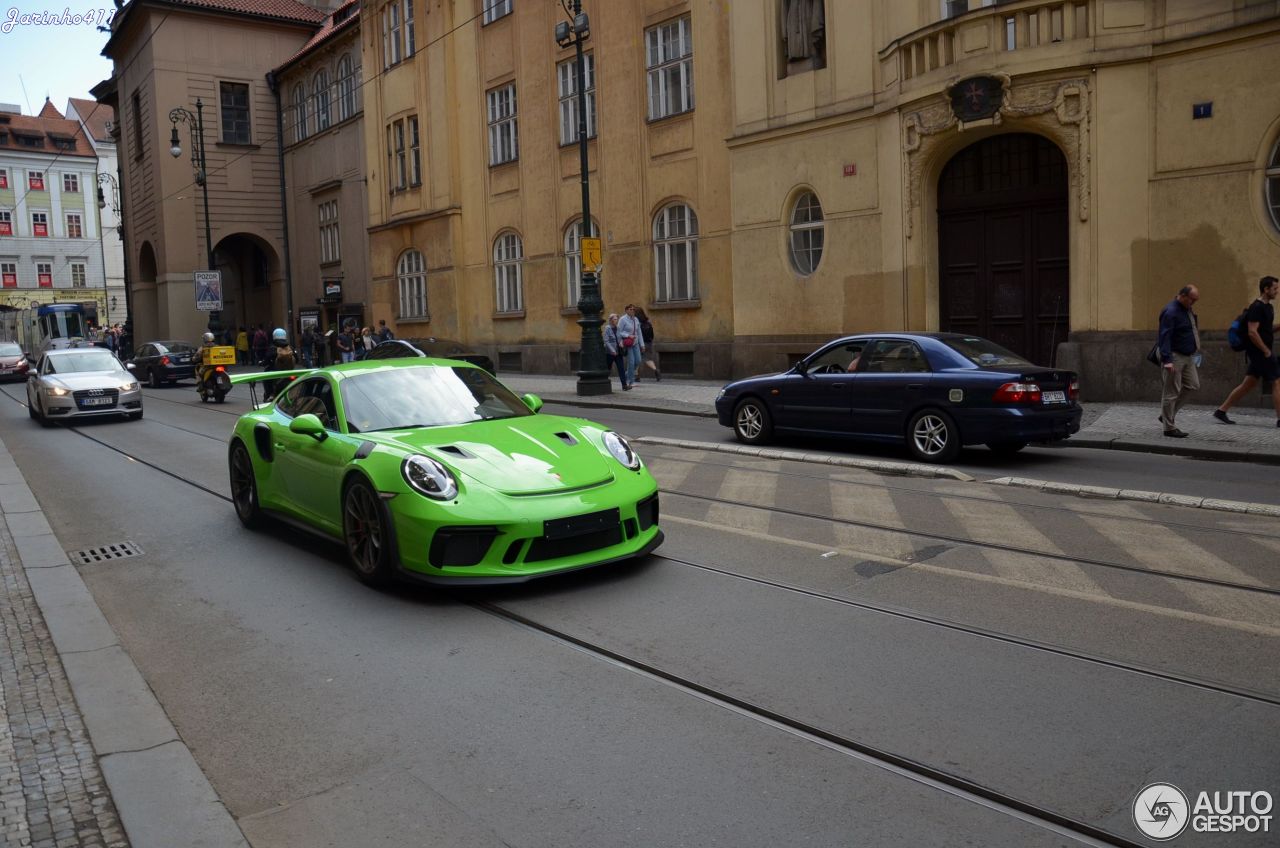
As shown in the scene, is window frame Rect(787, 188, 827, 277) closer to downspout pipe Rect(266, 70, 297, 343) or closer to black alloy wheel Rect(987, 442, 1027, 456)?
black alloy wheel Rect(987, 442, 1027, 456)

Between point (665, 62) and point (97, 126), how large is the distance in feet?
284

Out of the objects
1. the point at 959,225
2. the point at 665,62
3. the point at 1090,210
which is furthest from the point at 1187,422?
the point at 665,62

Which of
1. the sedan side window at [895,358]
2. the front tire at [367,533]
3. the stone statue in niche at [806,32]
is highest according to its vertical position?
the stone statue in niche at [806,32]

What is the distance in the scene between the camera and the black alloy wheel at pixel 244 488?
910cm

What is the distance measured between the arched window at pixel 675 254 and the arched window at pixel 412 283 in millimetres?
12479

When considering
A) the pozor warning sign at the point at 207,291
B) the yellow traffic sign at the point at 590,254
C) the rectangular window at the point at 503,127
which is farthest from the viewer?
the pozor warning sign at the point at 207,291

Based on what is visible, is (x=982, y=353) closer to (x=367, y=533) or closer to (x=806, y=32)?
(x=367, y=533)

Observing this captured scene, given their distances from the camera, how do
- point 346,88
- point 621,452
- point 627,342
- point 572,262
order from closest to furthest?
point 621,452 < point 627,342 < point 572,262 < point 346,88

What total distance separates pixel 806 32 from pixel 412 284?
19171 millimetres

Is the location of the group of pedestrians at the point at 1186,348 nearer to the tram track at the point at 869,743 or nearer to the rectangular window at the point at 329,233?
the tram track at the point at 869,743

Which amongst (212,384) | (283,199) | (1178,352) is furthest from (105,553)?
(283,199)

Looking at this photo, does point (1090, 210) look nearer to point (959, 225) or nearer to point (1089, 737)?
point (959, 225)

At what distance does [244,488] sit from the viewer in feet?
30.4

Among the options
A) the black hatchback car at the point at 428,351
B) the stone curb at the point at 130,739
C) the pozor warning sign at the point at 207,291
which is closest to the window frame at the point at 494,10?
the black hatchback car at the point at 428,351
